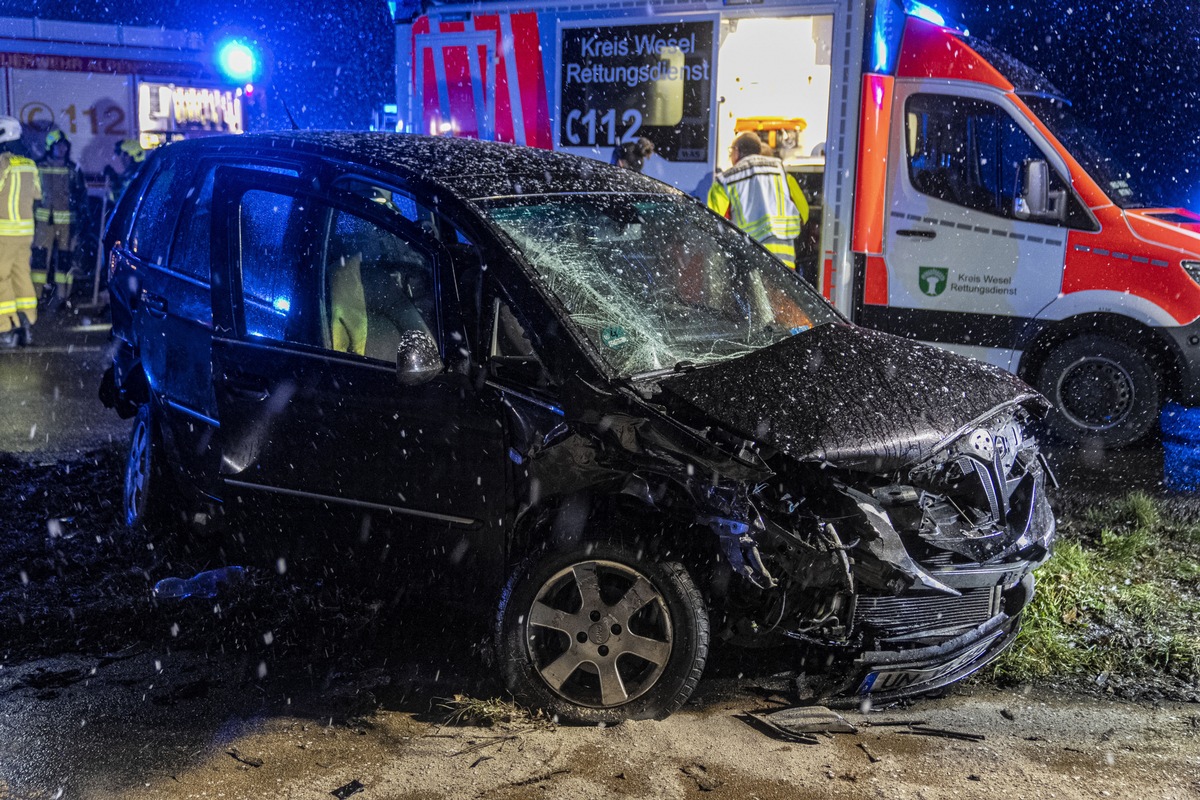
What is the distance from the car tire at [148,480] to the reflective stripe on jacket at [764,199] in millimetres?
4246

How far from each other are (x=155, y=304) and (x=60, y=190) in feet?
30.5

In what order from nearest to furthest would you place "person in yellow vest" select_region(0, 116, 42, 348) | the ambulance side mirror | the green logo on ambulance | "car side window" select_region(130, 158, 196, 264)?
1. "car side window" select_region(130, 158, 196, 264)
2. the ambulance side mirror
3. the green logo on ambulance
4. "person in yellow vest" select_region(0, 116, 42, 348)

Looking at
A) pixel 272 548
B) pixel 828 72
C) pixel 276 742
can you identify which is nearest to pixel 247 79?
pixel 828 72

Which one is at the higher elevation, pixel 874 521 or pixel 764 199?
pixel 764 199

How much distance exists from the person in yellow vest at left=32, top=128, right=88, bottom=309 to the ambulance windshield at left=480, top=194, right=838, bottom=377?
9642 mm

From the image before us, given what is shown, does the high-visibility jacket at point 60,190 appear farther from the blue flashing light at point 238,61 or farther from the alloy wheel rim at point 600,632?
the alloy wheel rim at point 600,632

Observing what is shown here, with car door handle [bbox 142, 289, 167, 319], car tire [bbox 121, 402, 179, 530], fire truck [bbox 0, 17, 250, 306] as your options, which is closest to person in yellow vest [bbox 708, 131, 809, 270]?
car door handle [bbox 142, 289, 167, 319]

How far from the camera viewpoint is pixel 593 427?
139 inches

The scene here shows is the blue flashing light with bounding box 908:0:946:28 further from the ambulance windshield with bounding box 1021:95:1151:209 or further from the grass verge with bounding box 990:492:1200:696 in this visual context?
the grass verge with bounding box 990:492:1200:696

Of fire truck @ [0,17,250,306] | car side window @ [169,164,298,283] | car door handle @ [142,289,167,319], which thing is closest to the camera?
car side window @ [169,164,298,283]

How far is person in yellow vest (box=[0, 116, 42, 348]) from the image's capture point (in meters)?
10.6

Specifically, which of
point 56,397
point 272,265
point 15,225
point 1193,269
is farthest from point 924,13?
point 15,225

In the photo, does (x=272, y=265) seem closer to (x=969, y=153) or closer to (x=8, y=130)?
(x=969, y=153)

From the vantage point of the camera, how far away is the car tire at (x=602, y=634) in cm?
352
